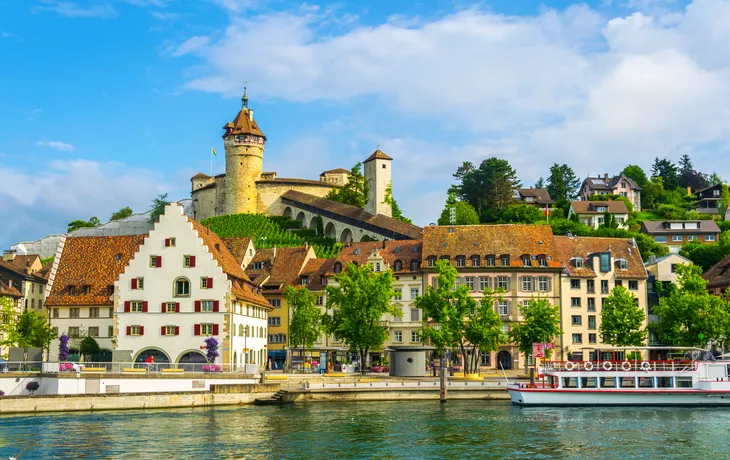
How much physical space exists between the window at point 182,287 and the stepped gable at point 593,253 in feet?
117

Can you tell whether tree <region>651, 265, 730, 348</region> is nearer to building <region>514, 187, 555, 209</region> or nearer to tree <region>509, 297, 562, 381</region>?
tree <region>509, 297, 562, 381</region>

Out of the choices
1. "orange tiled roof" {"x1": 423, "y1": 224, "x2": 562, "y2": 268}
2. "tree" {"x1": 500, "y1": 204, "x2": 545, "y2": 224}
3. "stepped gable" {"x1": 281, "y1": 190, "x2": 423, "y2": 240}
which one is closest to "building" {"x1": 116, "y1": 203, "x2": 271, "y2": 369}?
"orange tiled roof" {"x1": 423, "y1": 224, "x2": 562, "y2": 268}

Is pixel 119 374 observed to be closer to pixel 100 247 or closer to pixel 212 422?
pixel 212 422

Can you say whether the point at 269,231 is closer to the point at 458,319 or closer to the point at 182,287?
the point at 182,287

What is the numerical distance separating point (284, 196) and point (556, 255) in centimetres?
8448

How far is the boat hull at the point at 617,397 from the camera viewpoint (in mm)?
62125

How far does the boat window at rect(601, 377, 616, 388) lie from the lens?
6388cm

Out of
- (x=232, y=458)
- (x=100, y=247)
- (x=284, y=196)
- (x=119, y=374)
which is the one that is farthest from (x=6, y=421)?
(x=284, y=196)

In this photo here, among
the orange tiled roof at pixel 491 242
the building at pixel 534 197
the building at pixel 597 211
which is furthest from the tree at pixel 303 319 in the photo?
the building at pixel 534 197

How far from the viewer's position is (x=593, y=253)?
90.8 metres

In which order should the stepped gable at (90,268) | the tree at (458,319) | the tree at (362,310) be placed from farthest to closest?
the stepped gable at (90,268), the tree at (362,310), the tree at (458,319)

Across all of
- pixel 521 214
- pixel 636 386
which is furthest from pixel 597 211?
pixel 636 386

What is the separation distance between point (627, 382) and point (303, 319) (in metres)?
30.9

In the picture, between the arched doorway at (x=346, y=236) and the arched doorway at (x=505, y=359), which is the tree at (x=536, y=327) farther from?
the arched doorway at (x=346, y=236)
